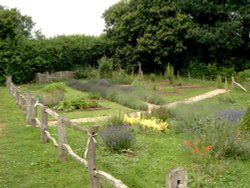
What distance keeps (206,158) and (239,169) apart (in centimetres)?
60

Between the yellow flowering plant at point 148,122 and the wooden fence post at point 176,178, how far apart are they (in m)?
6.28

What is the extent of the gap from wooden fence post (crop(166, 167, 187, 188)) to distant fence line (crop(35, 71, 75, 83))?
24317mm

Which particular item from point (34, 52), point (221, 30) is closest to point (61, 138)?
point (221, 30)

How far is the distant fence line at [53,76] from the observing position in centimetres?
2677

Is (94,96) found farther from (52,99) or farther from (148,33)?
(148,33)

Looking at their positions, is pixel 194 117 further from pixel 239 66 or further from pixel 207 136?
pixel 239 66

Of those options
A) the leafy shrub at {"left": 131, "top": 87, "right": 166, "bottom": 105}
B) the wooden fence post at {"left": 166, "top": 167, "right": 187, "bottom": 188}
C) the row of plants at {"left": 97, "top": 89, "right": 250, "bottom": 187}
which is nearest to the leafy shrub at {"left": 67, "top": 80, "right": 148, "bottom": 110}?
the leafy shrub at {"left": 131, "top": 87, "right": 166, "bottom": 105}

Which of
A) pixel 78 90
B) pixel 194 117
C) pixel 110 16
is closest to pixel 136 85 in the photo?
pixel 78 90

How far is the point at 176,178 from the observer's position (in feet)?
10.6

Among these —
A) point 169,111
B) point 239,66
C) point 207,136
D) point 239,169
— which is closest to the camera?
point 239,169

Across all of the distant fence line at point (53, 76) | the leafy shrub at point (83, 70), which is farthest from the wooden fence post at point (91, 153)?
the distant fence line at point (53, 76)

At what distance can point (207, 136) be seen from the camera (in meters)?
7.36

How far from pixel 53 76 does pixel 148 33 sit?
7.72 m

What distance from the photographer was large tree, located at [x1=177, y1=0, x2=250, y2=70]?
25156 mm
